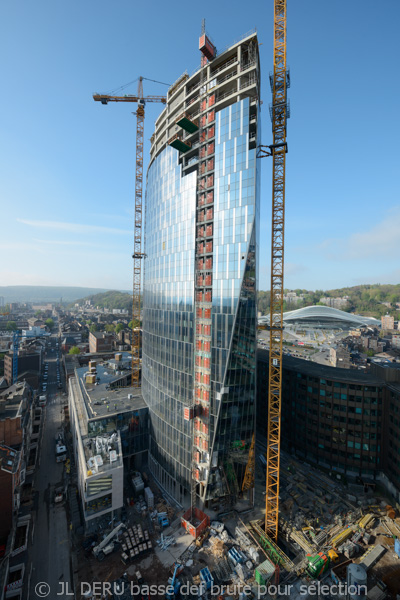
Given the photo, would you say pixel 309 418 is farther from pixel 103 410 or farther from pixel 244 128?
pixel 244 128

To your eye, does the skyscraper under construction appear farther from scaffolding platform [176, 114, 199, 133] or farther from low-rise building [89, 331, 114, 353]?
low-rise building [89, 331, 114, 353]

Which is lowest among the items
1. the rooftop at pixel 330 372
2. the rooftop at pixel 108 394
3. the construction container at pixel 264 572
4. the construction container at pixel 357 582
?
the construction container at pixel 264 572

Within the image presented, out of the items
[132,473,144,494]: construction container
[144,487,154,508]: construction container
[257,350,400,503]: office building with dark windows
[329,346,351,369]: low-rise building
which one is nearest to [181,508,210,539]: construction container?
[144,487,154,508]: construction container

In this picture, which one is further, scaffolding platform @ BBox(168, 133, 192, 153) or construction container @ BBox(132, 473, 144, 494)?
construction container @ BBox(132, 473, 144, 494)

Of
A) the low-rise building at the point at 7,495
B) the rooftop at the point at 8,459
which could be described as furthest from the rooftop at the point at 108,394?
the low-rise building at the point at 7,495

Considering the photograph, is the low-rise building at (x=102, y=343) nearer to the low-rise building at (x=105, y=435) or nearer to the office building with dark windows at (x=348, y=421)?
the low-rise building at (x=105, y=435)
